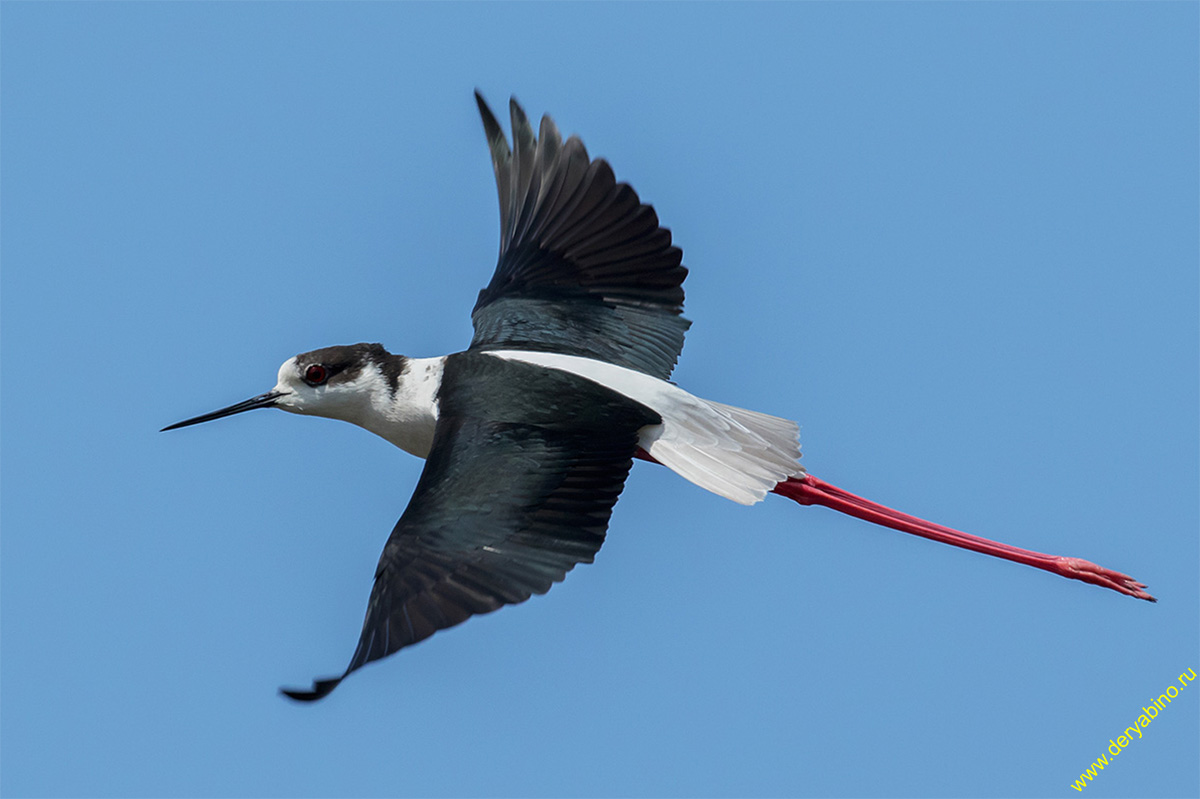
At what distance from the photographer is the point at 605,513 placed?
4.78m

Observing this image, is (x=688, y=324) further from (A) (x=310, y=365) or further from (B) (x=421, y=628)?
(B) (x=421, y=628)

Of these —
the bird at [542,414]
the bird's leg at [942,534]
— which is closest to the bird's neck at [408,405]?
the bird at [542,414]

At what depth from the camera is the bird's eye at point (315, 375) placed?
5809mm

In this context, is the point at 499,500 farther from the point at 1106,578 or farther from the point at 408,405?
the point at 1106,578

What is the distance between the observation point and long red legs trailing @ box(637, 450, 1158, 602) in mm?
5836

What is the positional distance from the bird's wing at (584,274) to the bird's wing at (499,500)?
1.87 ft

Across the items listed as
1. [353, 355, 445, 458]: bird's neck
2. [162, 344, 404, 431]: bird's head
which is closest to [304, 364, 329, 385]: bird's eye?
[162, 344, 404, 431]: bird's head

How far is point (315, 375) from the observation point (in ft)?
19.1

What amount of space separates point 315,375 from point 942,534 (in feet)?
8.73

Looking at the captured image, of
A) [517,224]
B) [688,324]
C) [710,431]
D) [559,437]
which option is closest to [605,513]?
[559,437]

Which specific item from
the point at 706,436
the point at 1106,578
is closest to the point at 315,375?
the point at 706,436

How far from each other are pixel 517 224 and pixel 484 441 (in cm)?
157

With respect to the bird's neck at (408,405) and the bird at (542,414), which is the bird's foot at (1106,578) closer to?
the bird at (542,414)

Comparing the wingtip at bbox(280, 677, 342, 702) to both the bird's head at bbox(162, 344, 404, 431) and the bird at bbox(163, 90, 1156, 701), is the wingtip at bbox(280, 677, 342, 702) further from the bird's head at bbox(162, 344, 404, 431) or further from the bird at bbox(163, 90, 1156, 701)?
the bird's head at bbox(162, 344, 404, 431)
